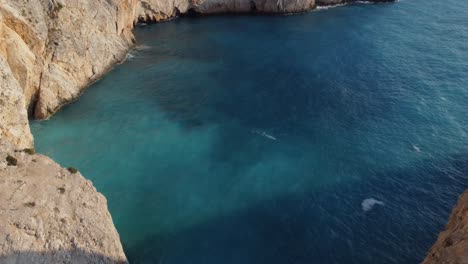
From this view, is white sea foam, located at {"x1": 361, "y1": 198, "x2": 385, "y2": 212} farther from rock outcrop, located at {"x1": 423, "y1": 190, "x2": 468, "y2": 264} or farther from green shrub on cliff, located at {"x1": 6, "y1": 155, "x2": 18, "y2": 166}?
green shrub on cliff, located at {"x1": 6, "y1": 155, "x2": 18, "y2": 166}

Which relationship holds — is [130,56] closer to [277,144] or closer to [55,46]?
[55,46]

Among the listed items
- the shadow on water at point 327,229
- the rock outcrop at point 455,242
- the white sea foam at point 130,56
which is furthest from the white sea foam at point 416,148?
the white sea foam at point 130,56

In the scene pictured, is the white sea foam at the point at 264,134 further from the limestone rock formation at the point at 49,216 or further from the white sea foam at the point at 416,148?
the limestone rock formation at the point at 49,216

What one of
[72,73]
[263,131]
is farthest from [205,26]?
[263,131]

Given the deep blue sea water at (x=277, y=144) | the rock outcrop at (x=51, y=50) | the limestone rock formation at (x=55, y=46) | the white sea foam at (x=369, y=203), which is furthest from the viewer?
the limestone rock formation at (x=55, y=46)

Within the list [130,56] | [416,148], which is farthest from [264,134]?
[130,56]

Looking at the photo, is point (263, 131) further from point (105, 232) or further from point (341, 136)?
point (105, 232)

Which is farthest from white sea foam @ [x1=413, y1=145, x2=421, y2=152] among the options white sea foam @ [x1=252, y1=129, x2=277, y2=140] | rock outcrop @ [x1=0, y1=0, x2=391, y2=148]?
rock outcrop @ [x1=0, y1=0, x2=391, y2=148]
